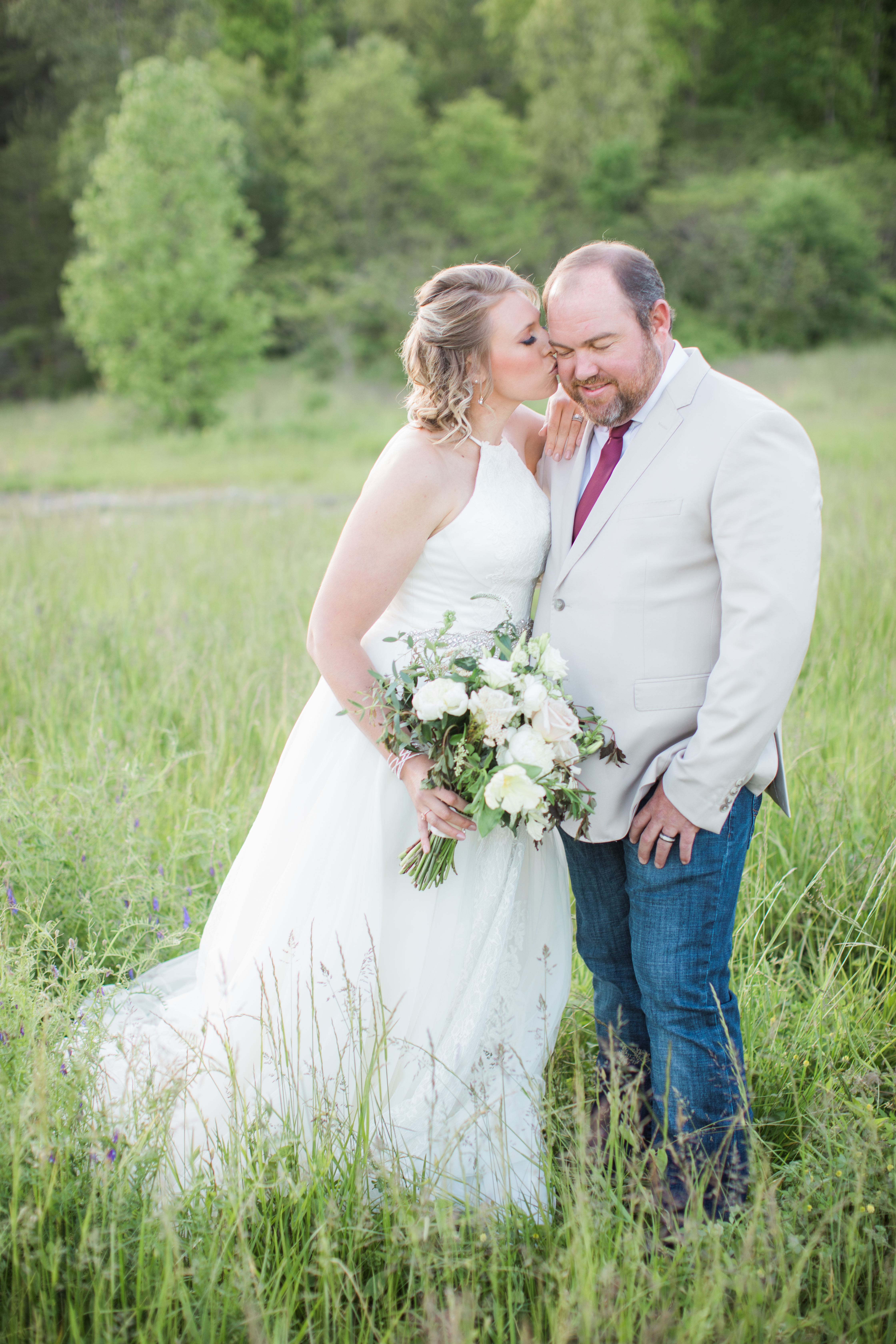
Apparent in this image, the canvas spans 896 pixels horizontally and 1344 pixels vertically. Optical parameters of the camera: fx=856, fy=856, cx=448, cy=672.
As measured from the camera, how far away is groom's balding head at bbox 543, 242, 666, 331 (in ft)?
7.47

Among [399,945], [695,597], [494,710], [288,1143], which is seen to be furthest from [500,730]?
[288,1143]

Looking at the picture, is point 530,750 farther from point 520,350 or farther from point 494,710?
point 520,350

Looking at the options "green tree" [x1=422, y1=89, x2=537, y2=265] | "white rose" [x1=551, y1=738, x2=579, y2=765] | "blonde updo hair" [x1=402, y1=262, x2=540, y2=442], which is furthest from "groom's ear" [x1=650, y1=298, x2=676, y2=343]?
"green tree" [x1=422, y1=89, x2=537, y2=265]

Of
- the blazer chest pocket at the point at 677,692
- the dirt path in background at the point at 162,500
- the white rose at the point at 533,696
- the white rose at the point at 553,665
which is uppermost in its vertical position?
the dirt path in background at the point at 162,500

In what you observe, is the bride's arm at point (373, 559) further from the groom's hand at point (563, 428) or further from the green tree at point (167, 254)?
the green tree at point (167, 254)

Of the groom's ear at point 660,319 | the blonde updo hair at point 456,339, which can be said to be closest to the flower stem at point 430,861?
the blonde updo hair at point 456,339

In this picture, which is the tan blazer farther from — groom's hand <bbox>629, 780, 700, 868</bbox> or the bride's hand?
the bride's hand

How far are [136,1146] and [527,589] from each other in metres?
1.78

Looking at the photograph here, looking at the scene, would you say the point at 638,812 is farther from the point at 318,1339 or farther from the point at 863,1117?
the point at 318,1339

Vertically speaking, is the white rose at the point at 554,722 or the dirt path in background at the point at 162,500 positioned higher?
the dirt path in background at the point at 162,500

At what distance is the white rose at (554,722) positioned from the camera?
2.00m

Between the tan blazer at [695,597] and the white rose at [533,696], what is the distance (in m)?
0.28

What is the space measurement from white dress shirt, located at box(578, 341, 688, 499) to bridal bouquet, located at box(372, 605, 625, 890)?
604mm

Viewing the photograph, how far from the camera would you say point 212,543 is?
809cm
